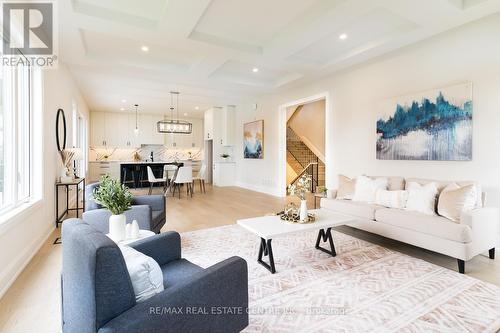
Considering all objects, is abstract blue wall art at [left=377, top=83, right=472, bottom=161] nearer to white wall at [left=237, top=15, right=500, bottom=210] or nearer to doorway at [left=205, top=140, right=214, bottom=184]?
white wall at [left=237, top=15, right=500, bottom=210]

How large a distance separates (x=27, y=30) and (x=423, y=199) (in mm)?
5107

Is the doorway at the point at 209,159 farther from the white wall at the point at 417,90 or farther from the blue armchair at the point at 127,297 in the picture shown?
the blue armchair at the point at 127,297

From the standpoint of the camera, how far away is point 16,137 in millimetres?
2840

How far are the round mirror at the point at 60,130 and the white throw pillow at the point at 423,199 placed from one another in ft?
17.5

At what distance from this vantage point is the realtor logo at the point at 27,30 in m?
2.58

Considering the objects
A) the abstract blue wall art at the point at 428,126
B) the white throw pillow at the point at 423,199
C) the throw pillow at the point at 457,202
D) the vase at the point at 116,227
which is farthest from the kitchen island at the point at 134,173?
the throw pillow at the point at 457,202

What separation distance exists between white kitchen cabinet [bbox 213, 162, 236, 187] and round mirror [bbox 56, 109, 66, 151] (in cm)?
511

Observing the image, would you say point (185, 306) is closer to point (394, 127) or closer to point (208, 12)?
point (208, 12)

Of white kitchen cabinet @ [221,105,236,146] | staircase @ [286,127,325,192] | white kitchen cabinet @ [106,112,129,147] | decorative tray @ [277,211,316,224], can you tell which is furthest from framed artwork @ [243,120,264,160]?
white kitchen cabinet @ [106,112,129,147]

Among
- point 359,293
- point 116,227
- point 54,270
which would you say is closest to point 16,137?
point 54,270

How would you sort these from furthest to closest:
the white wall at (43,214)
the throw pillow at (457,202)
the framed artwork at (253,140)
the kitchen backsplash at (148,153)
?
the kitchen backsplash at (148,153), the framed artwork at (253,140), the throw pillow at (457,202), the white wall at (43,214)

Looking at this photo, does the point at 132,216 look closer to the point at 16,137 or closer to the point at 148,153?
the point at 16,137

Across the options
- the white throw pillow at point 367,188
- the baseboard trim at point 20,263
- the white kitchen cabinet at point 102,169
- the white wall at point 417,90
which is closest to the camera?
the baseboard trim at point 20,263

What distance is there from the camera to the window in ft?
8.64
